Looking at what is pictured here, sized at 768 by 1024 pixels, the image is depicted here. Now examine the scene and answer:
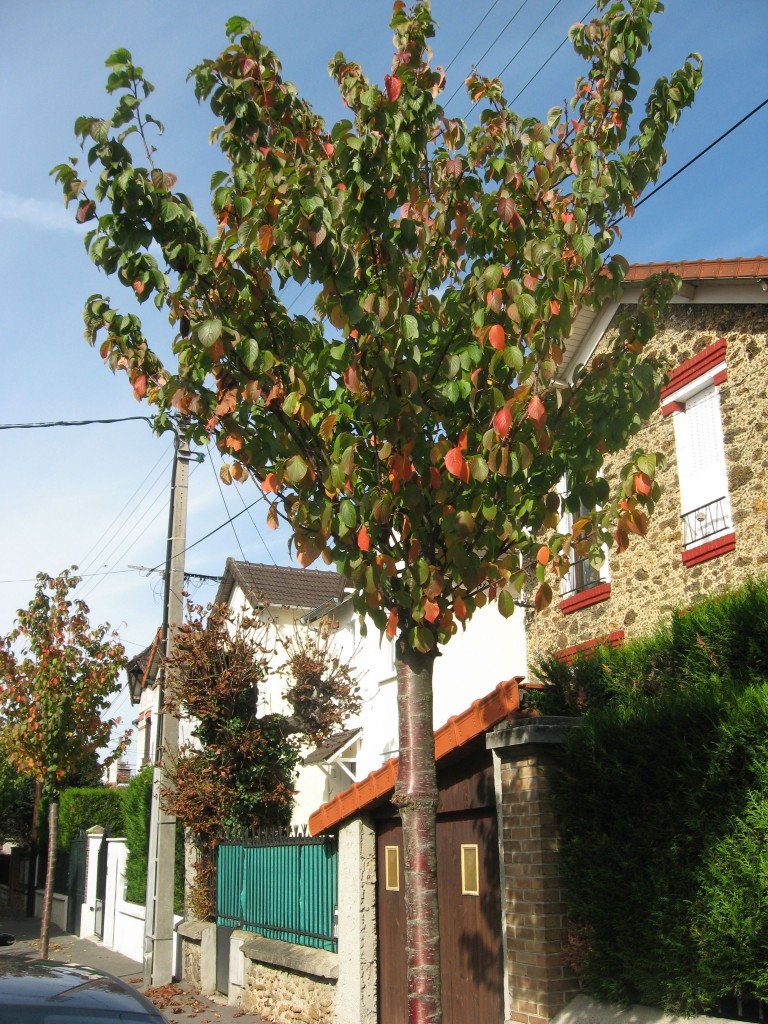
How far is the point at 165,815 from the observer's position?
1477 centimetres

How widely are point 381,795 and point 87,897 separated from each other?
1741 centimetres

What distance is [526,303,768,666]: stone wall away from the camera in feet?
33.9

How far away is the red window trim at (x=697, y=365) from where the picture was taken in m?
11.0

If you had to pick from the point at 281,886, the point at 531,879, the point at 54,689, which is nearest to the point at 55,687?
the point at 54,689

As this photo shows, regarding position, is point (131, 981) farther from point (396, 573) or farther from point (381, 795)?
point (396, 573)

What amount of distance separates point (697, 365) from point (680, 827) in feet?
21.7

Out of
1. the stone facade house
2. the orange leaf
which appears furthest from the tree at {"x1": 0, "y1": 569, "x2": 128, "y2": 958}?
the orange leaf

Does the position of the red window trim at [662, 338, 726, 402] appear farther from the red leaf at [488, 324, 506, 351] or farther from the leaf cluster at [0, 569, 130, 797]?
the leaf cluster at [0, 569, 130, 797]

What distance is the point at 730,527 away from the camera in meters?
10.6

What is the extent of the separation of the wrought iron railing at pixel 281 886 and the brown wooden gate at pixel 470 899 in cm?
183

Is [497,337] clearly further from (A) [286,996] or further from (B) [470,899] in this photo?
(A) [286,996]

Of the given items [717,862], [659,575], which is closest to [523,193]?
[717,862]

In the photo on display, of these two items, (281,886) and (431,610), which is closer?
(431,610)

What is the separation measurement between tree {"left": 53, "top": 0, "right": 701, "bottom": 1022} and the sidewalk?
3.03 meters
